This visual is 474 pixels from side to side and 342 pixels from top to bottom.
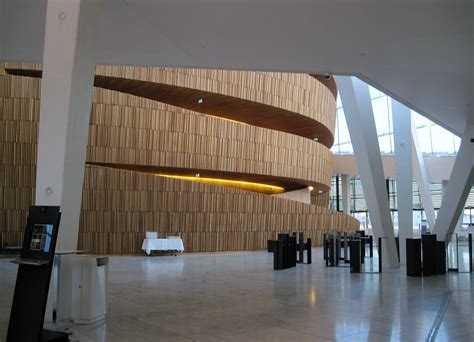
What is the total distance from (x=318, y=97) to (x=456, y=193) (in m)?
13.2

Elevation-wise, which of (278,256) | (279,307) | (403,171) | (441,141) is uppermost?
(441,141)

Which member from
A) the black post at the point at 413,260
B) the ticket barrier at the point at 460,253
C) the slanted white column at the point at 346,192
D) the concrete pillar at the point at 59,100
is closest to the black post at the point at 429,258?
the black post at the point at 413,260

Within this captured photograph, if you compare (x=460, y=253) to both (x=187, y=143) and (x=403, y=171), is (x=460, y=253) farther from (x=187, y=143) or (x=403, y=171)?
(x=187, y=143)

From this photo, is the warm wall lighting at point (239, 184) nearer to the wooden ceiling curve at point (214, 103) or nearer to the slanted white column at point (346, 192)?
the wooden ceiling curve at point (214, 103)

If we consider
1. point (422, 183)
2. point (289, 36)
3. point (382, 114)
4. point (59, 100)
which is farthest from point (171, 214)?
point (382, 114)

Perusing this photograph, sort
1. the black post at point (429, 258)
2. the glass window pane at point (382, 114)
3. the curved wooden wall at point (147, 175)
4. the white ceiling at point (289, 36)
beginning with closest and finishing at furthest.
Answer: the white ceiling at point (289, 36), the black post at point (429, 258), the curved wooden wall at point (147, 175), the glass window pane at point (382, 114)

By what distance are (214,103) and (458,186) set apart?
38.2 ft

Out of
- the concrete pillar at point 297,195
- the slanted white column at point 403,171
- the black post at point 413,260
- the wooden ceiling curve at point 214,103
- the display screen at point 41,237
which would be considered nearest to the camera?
the display screen at point 41,237

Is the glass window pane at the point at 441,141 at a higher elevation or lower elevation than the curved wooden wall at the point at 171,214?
higher

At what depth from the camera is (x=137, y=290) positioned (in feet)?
29.6

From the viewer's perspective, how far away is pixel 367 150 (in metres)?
13.5

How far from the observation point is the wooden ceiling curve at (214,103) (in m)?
20.3

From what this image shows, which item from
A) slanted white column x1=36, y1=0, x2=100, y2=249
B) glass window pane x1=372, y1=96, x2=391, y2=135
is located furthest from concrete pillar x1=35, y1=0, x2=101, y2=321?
glass window pane x1=372, y1=96, x2=391, y2=135

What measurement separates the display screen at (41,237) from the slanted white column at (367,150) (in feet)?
33.0
